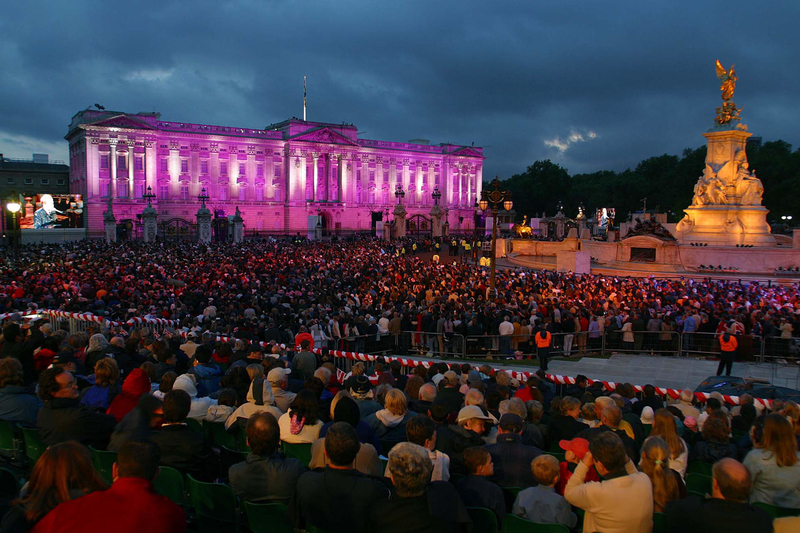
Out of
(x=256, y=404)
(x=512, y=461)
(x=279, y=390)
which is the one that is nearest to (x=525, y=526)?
(x=512, y=461)

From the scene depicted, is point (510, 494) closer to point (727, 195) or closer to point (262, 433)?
point (262, 433)

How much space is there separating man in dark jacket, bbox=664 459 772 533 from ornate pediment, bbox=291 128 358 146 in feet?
308

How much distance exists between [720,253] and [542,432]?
117 ft

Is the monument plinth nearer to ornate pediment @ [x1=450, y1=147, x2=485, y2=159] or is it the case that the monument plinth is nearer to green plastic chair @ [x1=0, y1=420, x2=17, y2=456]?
green plastic chair @ [x1=0, y1=420, x2=17, y2=456]

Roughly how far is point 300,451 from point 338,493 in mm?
1755

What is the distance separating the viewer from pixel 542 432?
275 inches

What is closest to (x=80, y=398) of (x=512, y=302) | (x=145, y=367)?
(x=145, y=367)

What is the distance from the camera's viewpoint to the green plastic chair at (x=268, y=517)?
191 inches

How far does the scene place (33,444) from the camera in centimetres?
637

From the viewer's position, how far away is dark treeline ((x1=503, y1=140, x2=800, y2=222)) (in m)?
78.9

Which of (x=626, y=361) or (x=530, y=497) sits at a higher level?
(x=530, y=497)

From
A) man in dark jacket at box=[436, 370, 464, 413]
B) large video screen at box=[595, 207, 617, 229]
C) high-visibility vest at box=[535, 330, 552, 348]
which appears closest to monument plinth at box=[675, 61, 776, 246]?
high-visibility vest at box=[535, 330, 552, 348]

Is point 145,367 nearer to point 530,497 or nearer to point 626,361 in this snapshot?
point 530,497

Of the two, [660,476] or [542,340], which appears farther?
[542,340]
